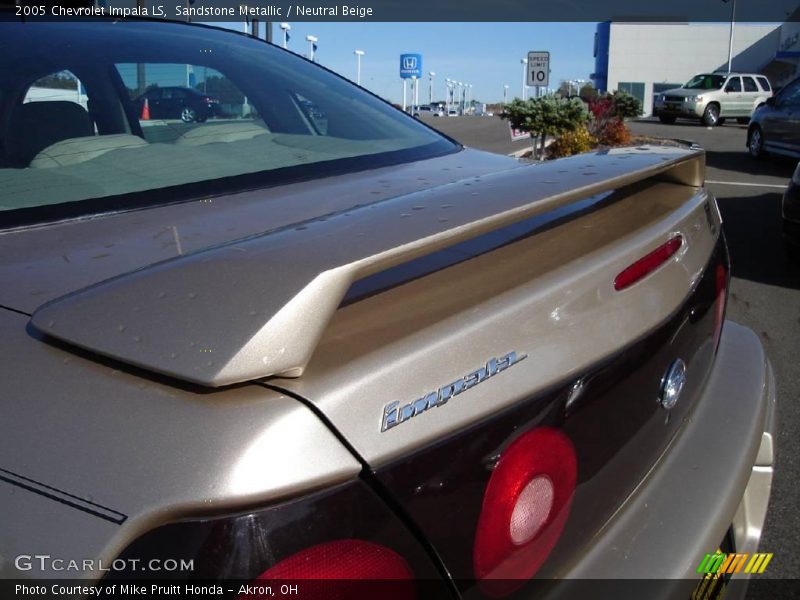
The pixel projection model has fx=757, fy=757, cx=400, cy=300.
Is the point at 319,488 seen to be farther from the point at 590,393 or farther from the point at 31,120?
the point at 31,120

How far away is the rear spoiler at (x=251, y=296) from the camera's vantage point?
0.89 metres

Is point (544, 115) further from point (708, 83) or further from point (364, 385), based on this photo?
point (708, 83)

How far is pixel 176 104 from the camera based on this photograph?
221cm

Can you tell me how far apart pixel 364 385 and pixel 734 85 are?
3023 centimetres

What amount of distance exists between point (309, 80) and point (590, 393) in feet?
5.88

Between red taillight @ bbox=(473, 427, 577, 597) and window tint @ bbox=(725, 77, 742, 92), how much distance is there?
2955 centimetres

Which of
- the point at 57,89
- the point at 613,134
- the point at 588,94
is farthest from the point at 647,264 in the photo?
the point at 588,94

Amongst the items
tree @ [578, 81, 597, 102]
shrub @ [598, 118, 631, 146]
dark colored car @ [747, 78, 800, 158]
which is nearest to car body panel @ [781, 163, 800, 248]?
shrub @ [598, 118, 631, 146]

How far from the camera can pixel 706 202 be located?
1850 millimetres

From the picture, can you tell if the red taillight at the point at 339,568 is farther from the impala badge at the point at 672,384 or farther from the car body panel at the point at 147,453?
the impala badge at the point at 672,384

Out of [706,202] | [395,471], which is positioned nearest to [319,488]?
[395,471]

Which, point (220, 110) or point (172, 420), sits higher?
point (220, 110)

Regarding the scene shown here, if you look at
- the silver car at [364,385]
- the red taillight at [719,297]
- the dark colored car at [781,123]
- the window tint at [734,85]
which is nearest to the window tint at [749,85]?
the window tint at [734,85]

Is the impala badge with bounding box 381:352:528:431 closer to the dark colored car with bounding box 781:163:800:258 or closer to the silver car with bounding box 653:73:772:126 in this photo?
the dark colored car with bounding box 781:163:800:258
